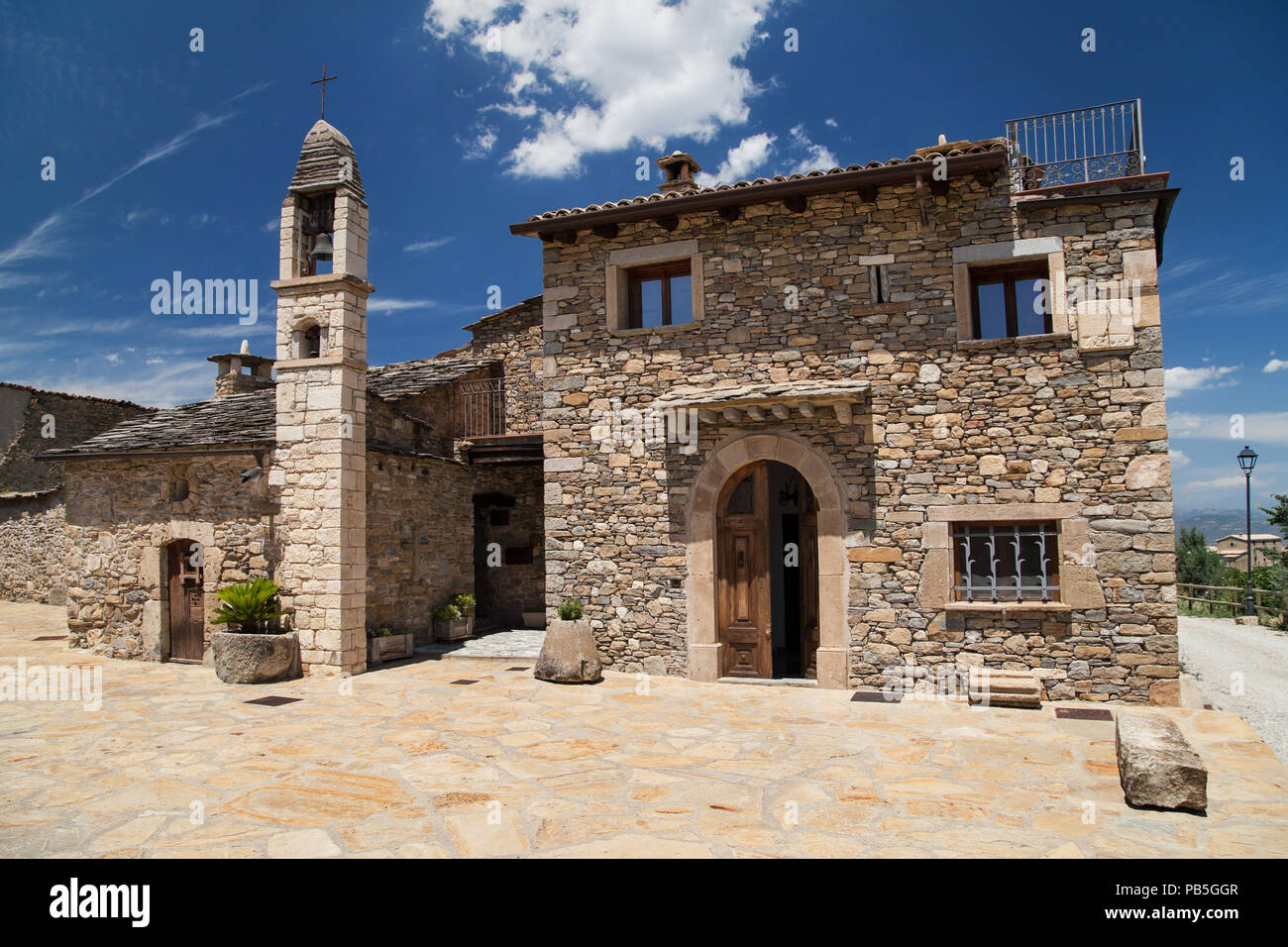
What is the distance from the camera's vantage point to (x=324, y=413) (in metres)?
10.0

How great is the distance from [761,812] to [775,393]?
5156mm

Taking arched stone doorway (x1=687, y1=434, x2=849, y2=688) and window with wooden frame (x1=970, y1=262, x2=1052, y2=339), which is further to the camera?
arched stone doorway (x1=687, y1=434, x2=849, y2=688)

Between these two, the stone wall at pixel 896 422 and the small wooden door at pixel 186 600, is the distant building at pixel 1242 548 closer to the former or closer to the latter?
the stone wall at pixel 896 422

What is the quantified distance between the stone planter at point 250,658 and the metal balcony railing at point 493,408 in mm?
5708

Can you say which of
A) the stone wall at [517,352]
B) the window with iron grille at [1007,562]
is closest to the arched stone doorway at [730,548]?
the window with iron grille at [1007,562]

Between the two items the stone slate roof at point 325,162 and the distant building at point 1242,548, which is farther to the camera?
the distant building at point 1242,548

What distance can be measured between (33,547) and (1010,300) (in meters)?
21.2

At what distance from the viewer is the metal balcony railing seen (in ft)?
47.6

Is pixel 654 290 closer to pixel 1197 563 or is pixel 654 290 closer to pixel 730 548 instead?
pixel 730 548

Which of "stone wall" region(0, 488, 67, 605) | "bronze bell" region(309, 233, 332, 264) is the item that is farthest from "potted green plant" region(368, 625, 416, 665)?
"stone wall" region(0, 488, 67, 605)

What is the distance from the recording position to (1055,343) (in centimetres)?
845

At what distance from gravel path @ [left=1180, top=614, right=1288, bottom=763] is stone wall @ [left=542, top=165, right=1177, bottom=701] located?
1.31 meters

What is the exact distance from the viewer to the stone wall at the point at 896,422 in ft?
26.9

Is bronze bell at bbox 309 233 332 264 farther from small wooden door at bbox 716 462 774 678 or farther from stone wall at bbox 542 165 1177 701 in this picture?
small wooden door at bbox 716 462 774 678
